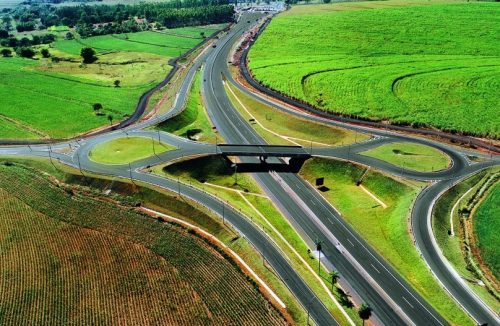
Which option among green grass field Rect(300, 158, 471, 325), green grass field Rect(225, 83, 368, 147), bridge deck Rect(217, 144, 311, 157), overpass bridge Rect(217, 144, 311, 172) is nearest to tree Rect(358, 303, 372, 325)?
green grass field Rect(300, 158, 471, 325)

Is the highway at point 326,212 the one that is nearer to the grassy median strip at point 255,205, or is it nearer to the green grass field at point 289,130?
the grassy median strip at point 255,205

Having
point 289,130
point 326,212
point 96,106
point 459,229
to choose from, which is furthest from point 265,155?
point 96,106

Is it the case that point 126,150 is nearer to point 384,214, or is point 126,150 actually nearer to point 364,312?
point 384,214

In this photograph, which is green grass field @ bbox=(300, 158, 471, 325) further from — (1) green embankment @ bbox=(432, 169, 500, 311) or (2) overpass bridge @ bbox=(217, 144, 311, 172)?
(1) green embankment @ bbox=(432, 169, 500, 311)

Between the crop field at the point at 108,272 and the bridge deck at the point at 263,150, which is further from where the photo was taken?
the bridge deck at the point at 263,150

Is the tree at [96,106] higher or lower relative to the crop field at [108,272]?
higher

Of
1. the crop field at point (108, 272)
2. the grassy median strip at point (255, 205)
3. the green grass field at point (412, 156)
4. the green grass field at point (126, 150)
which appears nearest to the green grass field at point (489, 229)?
the green grass field at point (412, 156)
